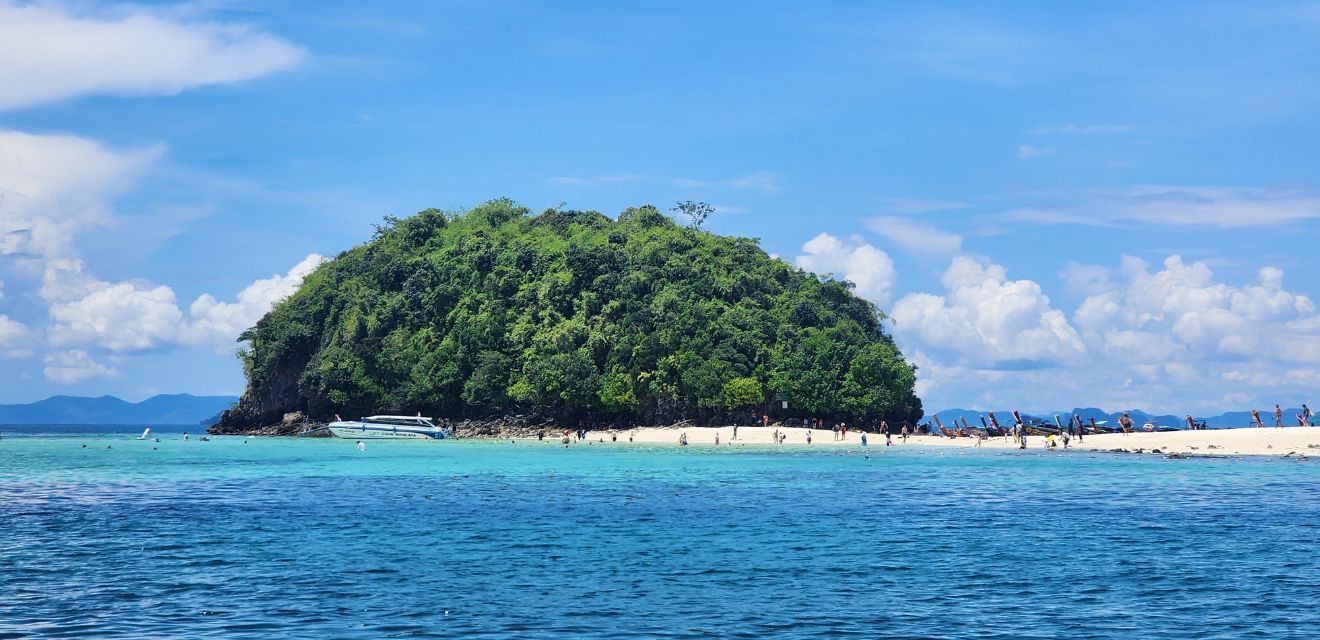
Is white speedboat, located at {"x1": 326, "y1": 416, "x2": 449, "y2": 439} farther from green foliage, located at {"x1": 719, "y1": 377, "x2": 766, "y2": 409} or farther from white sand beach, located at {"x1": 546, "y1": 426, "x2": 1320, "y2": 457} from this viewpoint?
green foliage, located at {"x1": 719, "y1": 377, "x2": 766, "y2": 409}

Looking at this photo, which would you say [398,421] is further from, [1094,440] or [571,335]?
[1094,440]

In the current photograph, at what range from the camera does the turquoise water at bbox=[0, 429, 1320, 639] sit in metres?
19.1

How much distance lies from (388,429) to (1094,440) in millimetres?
66493

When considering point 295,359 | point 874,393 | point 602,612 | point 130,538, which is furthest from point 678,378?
point 602,612

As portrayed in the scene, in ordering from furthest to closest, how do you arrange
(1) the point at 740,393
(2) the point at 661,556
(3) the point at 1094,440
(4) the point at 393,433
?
1. (4) the point at 393,433
2. (1) the point at 740,393
3. (3) the point at 1094,440
4. (2) the point at 661,556

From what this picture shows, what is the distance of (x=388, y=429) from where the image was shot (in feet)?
355

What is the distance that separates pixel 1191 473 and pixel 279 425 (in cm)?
10271

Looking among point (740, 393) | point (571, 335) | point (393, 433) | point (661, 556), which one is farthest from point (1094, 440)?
point (661, 556)

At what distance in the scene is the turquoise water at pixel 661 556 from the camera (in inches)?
752

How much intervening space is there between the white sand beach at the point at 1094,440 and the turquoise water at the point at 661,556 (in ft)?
74.6

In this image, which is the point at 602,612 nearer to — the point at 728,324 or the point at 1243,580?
the point at 1243,580

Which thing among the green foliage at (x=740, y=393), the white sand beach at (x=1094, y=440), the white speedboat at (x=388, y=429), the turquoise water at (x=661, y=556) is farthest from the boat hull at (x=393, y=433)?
the turquoise water at (x=661, y=556)

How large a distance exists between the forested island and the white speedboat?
6266 mm

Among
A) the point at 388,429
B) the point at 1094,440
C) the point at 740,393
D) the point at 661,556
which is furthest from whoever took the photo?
the point at 388,429
